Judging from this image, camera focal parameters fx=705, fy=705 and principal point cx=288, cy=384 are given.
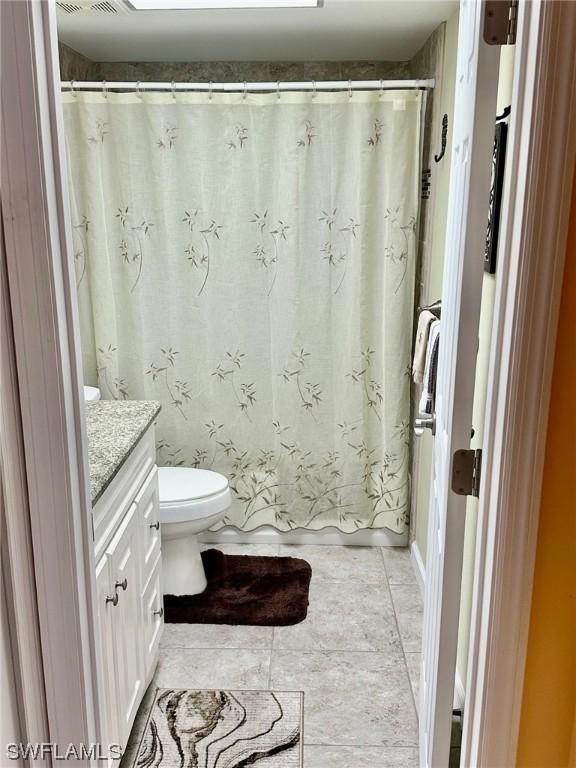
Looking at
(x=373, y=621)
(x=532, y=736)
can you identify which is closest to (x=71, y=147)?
(x=373, y=621)

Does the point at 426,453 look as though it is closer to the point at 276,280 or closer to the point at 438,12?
the point at 276,280

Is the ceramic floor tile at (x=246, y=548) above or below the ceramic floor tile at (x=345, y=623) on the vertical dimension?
above

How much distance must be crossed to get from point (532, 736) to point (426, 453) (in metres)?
1.69

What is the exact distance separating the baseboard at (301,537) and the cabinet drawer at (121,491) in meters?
1.14

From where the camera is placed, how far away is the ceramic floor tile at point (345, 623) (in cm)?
255

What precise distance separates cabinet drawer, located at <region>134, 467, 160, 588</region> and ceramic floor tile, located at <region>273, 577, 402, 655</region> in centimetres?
63

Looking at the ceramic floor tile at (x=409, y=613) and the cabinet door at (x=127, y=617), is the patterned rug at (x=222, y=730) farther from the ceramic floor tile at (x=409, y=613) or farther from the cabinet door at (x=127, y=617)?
the ceramic floor tile at (x=409, y=613)

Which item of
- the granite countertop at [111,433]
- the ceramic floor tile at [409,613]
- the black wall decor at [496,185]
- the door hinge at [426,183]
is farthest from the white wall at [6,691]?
the door hinge at [426,183]

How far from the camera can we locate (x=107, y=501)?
171cm

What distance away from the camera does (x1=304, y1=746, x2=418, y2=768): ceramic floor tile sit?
1975mm

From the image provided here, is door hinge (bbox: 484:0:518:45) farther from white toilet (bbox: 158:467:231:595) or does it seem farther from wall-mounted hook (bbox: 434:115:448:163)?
white toilet (bbox: 158:467:231:595)

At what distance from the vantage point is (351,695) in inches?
89.4

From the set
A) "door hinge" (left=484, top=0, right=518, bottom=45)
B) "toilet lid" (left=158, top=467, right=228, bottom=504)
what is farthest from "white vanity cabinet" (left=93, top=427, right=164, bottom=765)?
"door hinge" (left=484, top=0, right=518, bottom=45)

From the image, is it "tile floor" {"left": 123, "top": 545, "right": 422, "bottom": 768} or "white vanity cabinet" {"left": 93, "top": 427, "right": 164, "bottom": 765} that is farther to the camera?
"tile floor" {"left": 123, "top": 545, "right": 422, "bottom": 768}
